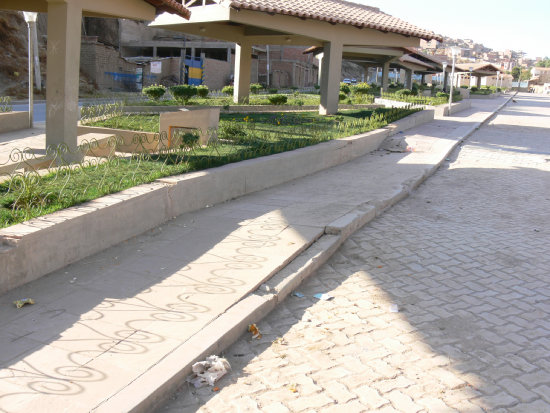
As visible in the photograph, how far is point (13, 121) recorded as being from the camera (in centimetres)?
1416

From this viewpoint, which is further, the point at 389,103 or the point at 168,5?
the point at 389,103

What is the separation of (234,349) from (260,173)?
4876mm

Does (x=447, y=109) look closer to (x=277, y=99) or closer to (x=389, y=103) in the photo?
(x=389, y=103)

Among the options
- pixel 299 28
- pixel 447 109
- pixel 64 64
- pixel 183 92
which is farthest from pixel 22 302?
pixel 447 109

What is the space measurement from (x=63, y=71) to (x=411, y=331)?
7.28 metres

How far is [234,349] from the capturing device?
392cm

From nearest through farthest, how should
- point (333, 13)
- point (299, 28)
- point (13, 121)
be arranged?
point (13, 121)
point (299, 28)
point (333, 13)

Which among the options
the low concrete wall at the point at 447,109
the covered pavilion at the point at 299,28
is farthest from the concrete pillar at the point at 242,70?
the low concrete wall at the point at 447,109

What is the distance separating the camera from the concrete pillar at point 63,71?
8742 millimetres

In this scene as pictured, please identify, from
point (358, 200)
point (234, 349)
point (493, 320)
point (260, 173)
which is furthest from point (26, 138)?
point (493, 320)

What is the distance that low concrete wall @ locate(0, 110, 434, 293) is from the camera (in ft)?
14.4

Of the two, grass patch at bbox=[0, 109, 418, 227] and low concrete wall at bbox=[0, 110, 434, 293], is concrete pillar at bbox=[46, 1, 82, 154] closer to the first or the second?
grass patch at bbox=[0, 109, 418, 227]

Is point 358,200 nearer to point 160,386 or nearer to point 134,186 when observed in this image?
point 134,186

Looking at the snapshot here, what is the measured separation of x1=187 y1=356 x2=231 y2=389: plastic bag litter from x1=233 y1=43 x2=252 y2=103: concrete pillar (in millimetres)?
17833
